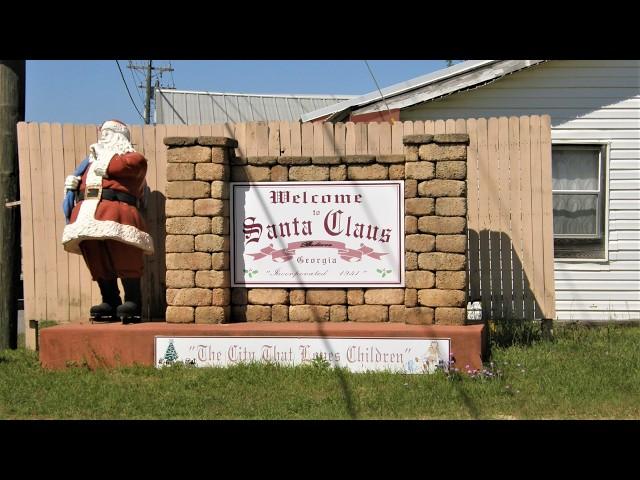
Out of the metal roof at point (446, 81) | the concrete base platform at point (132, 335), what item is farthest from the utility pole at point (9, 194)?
the metal roof at point (446, 81)

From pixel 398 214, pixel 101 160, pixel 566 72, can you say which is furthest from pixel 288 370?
pixel 566 72

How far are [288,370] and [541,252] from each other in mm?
3207

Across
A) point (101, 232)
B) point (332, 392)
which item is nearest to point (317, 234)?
point (332, 392)

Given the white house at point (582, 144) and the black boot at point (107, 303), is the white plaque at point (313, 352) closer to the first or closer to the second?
the black boot at point (107, 303)

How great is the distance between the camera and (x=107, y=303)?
8656 millimetres

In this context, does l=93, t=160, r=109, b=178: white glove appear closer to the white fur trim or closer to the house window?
the white fur trim

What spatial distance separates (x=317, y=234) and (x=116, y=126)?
226 cm

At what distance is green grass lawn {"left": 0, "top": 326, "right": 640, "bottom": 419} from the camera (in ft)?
22.2

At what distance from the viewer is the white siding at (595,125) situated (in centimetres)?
1150

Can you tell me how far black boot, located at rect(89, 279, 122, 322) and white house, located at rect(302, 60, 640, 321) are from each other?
4.62 m

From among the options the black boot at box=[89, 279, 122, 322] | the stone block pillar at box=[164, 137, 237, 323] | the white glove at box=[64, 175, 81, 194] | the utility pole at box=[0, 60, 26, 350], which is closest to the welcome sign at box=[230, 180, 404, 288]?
the stone block pillar at box=[164, 137, 237, 323]

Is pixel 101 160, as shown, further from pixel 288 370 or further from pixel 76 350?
pixel 288 370

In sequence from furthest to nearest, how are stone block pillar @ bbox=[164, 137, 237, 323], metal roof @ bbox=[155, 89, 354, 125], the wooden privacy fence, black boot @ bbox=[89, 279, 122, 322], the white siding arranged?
1. metal roof @ bbox=[155, 89, 354, 125]
2. the white siding
3. the wooden privacy fence
4. black boot @ bbox=[89, 279, 122, 322]
5. stone block pillar @ bbox=[164, 137, 237, 323]

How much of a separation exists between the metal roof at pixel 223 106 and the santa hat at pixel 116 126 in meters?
12.8
